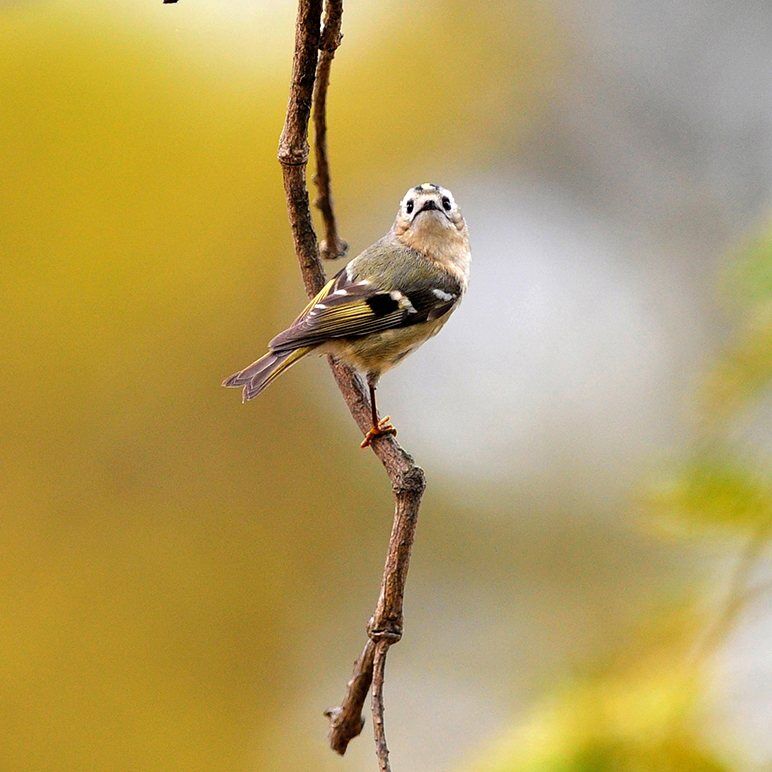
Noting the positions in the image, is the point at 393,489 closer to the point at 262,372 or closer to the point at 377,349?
the point at 262,372

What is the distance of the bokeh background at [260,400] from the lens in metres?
3.74

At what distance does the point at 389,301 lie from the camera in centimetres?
149

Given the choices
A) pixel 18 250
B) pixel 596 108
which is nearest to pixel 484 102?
pixel 596 108

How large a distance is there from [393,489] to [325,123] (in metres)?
0.42

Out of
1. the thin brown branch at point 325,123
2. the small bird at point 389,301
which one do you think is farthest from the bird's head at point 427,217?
the thin brown branch at point 325,123

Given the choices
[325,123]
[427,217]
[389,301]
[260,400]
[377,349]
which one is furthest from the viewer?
[260,400]

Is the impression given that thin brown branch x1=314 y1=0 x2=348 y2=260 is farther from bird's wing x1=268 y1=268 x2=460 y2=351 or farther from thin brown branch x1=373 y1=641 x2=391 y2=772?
thin brown branch x1=373 y1=641 x2=391 y2=772

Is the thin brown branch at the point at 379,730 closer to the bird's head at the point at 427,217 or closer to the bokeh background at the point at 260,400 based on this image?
the bird's head at the point at 427,217

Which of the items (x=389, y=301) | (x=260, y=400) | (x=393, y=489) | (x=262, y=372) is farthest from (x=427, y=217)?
(x=260, y=400)

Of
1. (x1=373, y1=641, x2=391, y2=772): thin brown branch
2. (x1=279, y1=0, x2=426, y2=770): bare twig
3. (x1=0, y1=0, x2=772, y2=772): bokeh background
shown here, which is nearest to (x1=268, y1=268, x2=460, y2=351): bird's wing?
(x1=279, y1=0, x2=426, y2=770): bare twig

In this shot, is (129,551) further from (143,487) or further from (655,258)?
(655,258)

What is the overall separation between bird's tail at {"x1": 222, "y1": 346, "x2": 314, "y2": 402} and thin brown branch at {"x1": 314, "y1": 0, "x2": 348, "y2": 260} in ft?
0.43

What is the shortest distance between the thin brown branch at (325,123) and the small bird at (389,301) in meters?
0.06

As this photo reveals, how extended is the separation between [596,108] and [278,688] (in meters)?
2.62
